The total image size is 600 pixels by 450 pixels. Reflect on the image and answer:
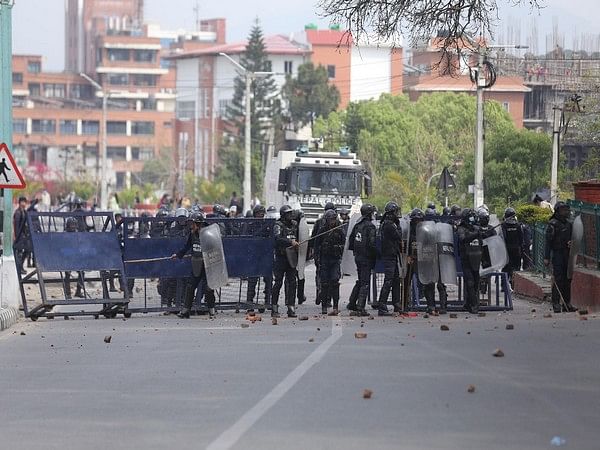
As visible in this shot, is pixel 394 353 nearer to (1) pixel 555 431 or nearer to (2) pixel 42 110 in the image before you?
(1) pixel 555 431

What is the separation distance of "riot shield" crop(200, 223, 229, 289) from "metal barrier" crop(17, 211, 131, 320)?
140 centimetres

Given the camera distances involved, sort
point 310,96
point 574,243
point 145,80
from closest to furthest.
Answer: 1. point 574,243
2. point 310,96
3. point 145,80

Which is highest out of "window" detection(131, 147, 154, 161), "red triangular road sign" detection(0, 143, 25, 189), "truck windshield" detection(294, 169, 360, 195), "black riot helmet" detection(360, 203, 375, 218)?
"red triangular road sign" detection(0, 143, 25, 189)

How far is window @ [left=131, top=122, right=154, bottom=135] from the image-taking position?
580 feet

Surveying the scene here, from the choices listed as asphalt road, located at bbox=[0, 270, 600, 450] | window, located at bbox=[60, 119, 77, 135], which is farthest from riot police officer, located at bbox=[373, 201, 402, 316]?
window, located at bbox=[60, 119, 77, 135]

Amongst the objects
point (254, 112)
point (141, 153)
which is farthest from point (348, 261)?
point (141, 153)

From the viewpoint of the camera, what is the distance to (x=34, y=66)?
195 metres

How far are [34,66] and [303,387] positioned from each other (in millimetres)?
187140

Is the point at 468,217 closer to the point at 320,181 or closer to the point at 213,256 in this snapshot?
the point at 213,256

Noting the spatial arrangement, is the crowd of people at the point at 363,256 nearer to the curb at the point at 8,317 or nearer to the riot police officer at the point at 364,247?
the riot police officer at the point at 364,247

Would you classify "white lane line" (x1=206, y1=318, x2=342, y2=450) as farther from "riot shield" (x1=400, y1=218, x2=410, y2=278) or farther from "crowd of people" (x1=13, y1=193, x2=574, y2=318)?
"riot shield" (x1=400, y1=218, x2=410, y2=278)

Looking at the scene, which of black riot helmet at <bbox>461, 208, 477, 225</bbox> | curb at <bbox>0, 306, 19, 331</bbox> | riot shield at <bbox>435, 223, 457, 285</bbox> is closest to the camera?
curb at <bbox>0, 306, 19, 331</bbox>

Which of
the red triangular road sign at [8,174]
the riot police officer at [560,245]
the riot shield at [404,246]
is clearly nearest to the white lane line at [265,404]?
the riot shield at [404,246]

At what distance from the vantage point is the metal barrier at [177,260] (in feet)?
77.5
